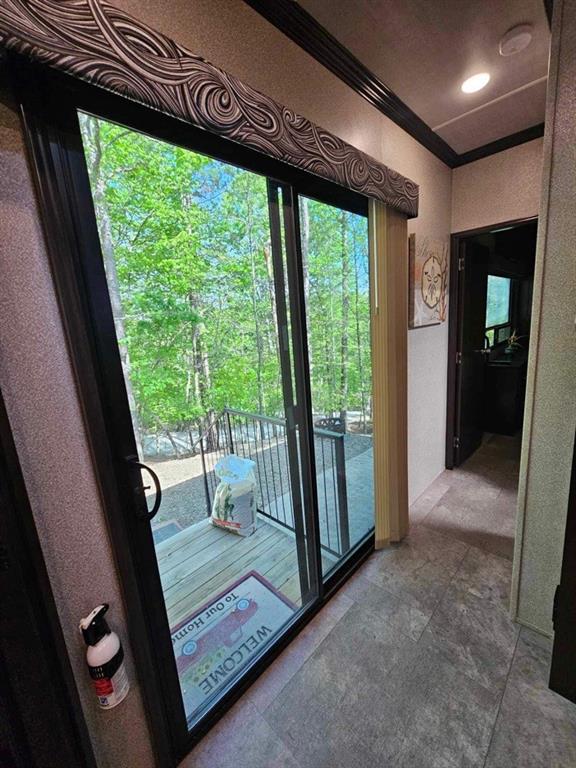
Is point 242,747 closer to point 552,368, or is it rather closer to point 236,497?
point 236,497

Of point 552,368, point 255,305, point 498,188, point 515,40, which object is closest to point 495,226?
point 498,188

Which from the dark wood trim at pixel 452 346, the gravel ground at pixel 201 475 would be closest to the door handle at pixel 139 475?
the gravel ground at pixel 201 475

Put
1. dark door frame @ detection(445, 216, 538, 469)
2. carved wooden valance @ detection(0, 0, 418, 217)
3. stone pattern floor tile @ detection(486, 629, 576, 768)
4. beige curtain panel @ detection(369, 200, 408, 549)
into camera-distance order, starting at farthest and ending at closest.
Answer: dark door frame @ detection(445, 216, 538, 469) < beige curtain panel @ detection(369, 200, 408, 549) < stone pattern floor tile @ detection(486, 629, 576, 768) < carved wooden valance @ detection(0, 0, 418, 217)

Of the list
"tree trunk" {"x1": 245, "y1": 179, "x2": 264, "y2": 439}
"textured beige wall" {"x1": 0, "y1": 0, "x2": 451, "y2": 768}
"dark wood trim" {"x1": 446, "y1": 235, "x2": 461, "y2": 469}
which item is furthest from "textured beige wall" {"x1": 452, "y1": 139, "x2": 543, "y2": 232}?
"tree trunk" {"x1": 245, "y1": 179, "x2": 264, "y2": 439}

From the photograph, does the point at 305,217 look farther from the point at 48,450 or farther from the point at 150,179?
the point at 48,450

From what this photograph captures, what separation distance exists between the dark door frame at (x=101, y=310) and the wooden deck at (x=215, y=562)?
0.73 m

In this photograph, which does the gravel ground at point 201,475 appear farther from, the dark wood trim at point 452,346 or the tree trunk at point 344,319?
the dark wood trim at point 452,346

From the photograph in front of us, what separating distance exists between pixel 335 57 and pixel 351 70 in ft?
0.38

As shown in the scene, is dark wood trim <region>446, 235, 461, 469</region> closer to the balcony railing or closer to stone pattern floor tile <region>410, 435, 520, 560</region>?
stone pattern floor tile <region>410, 435, 520, 560</region>

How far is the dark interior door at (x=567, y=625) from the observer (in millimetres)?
1175

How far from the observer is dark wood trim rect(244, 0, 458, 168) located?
3.75 feet

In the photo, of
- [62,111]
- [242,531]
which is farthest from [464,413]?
[62,111]

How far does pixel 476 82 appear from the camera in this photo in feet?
5.34

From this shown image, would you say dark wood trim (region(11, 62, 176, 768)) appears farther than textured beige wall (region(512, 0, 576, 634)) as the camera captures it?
No
